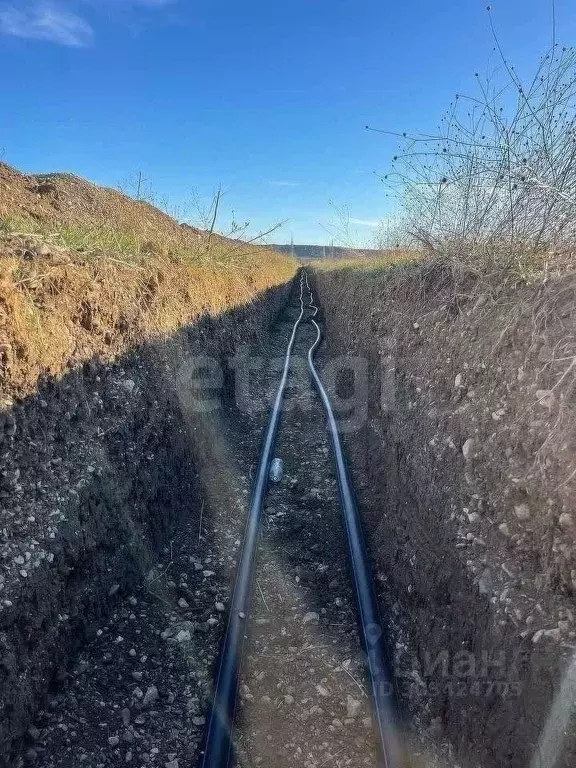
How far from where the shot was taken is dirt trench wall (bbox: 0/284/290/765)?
2391mm

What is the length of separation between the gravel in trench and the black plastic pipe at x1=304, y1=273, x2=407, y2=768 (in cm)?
10

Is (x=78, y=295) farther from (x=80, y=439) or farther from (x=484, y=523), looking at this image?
(x=484, y=523)

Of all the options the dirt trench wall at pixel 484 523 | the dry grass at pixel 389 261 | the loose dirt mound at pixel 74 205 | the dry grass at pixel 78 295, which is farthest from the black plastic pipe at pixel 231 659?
the dry grass at pixel 389 261

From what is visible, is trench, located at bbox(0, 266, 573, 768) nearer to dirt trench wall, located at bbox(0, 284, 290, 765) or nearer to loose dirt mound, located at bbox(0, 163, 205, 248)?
dirt trench wall, located at bbox(0, 284, 290, 765)

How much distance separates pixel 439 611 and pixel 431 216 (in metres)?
4.37

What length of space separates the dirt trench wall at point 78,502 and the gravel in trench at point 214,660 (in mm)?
170

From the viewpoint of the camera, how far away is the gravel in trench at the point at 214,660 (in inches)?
96.1

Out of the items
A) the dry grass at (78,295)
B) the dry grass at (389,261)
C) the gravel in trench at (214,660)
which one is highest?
the dry grass at (389,261)

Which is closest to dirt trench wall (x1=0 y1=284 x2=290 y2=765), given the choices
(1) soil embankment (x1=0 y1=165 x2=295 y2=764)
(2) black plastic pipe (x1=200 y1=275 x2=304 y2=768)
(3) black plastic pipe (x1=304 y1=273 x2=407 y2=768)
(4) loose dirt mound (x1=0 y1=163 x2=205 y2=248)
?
(1) soil embankment (x1=0 y1=165 x2=295 y2=764)

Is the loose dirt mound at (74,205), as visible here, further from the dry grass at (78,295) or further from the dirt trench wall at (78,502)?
the dirt trench wall at (78,502)

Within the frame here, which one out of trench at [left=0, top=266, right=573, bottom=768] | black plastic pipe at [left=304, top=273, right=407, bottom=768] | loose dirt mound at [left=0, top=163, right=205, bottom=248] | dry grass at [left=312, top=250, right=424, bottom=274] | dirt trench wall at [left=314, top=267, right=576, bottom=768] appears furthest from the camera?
dry grass at [left=312, top=250, right=424, bottom=274]

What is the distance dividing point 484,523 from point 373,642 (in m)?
1.02

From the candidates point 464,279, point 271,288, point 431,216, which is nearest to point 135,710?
point 464,279

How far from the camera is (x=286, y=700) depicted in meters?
2.75
